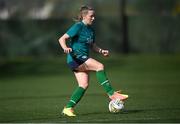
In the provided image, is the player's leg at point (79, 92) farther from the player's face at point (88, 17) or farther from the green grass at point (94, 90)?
the player's face at point (88, 17)

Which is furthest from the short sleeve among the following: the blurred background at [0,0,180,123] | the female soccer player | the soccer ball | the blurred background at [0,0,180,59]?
the blurred background at [0,0,180,59]

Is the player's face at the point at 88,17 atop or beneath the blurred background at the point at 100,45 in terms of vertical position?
atop

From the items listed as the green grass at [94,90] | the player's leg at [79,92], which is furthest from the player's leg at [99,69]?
the green grass at [94,90]

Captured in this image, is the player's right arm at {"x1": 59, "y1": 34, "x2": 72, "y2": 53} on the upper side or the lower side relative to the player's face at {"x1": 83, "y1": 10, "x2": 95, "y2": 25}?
lower

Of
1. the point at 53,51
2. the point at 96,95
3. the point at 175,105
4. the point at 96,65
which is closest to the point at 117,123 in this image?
the point at 96,65

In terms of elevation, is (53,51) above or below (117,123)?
below

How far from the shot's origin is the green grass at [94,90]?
1316cm

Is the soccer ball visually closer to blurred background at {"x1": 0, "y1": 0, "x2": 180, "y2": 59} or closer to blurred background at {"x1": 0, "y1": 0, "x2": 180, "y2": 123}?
blurred background at {"x1": 0, "y1": 0, "x2": 180, "y2": 123}

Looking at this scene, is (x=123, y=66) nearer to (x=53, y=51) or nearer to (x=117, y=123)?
(x=53, y=51)

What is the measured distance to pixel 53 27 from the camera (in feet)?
116

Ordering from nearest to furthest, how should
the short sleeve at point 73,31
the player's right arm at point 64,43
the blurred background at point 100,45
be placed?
1. the player's right arm at point 64,43
2. the short sleeve at point 73,31
3. the blurred background at point 100,45

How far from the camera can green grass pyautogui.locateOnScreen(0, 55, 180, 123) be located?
13.2 meters

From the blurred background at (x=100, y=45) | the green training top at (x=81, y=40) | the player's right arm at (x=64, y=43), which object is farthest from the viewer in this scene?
the blurred background at (x=100, y=45)

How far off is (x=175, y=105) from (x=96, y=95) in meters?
3.62
